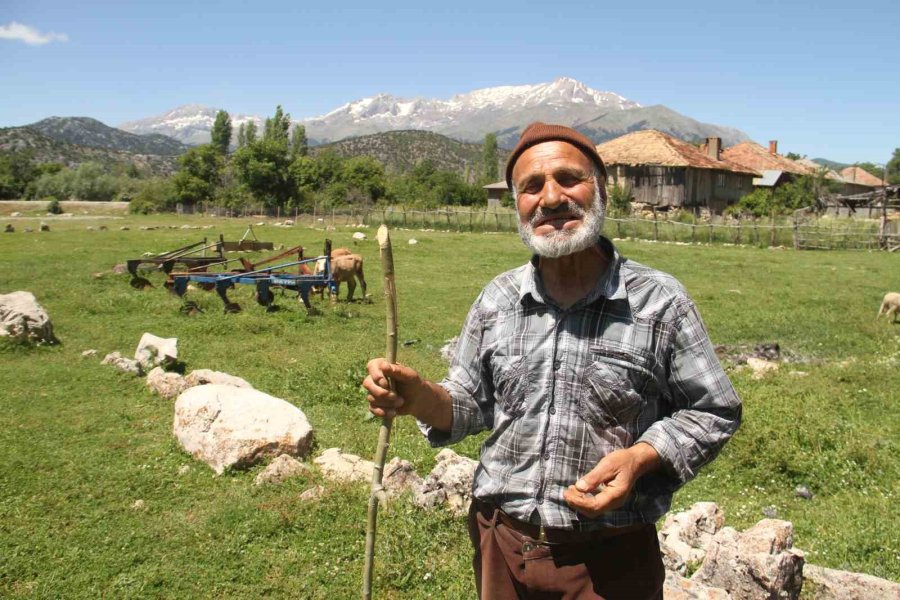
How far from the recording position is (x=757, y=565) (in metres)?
3.49

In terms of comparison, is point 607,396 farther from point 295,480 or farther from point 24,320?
point 24,320

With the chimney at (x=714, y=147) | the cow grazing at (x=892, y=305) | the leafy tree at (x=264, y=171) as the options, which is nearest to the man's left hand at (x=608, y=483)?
the cow grazing at (x=892, y=305)

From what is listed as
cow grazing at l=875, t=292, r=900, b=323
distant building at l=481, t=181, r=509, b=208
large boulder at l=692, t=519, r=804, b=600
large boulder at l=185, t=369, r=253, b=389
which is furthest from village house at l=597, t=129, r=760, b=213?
large boulder at l=692, t=519, r=804, b=600

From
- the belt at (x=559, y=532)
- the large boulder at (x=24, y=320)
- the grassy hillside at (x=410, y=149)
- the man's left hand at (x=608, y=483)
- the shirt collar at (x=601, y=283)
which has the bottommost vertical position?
the large boulder at (x=24, y=320)

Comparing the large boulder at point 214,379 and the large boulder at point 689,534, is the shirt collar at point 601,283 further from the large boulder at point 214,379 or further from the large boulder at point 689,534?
the large boulder at point 214,379

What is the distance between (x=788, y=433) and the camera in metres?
6.59

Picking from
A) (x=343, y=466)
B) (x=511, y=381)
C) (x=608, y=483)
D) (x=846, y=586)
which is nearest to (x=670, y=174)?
(x=343, y=466)

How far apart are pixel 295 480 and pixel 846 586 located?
3.92 metres

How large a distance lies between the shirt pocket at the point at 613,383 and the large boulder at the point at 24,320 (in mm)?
10106

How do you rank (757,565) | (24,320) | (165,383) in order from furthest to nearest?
(24,320), (165,383), (757,565)

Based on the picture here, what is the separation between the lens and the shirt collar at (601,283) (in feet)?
7.17

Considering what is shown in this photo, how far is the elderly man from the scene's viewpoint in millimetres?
2121

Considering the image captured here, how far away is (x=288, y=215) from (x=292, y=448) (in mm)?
47105

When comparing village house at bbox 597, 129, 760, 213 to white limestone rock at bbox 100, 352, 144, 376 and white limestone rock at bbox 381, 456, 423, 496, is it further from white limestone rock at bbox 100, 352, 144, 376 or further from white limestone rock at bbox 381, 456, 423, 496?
white limestone rock at bbox 381, 456, 423, 496
